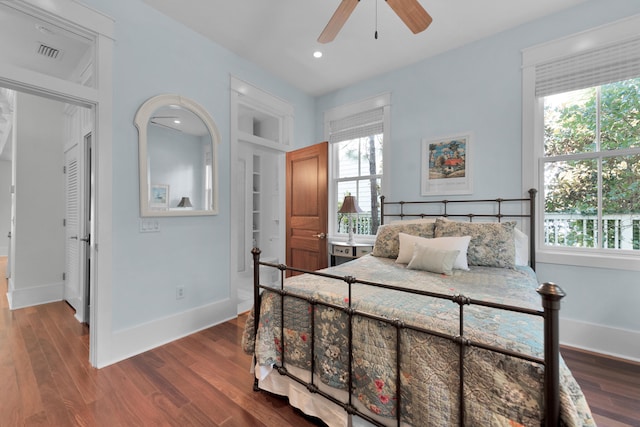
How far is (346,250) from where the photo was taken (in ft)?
11.7

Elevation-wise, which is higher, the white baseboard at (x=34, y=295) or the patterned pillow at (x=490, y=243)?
the patterned pillow at (x=490, y=243)

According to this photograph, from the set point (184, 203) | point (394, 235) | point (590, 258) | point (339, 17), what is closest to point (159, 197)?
point (184, 203)

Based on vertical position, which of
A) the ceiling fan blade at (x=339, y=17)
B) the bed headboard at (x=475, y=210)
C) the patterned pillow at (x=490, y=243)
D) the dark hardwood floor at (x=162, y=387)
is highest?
the ceiling fan blade at (x=339, y=17)

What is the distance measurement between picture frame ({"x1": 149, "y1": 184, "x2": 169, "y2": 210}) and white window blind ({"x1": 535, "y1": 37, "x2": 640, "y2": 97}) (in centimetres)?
371

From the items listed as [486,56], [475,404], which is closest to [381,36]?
[486,56]

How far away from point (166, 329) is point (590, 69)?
177 inches

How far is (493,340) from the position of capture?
1.01 m

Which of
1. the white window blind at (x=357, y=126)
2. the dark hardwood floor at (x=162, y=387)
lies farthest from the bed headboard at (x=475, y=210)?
the dark hardwood floor at (x=162, y=387)

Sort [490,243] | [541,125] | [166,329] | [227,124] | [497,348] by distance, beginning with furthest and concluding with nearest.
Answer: [227,124], [541,125], [166,329], [490,243], [497,348]

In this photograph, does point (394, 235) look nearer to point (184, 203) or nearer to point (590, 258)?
point (590, 258)

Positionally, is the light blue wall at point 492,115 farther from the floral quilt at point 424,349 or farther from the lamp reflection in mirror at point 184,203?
the lamp reflection in mirror at point 184,203

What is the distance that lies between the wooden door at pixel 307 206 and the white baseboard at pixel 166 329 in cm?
113

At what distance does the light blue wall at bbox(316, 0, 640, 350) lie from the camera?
234 centimetres

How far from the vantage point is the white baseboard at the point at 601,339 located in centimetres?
221
